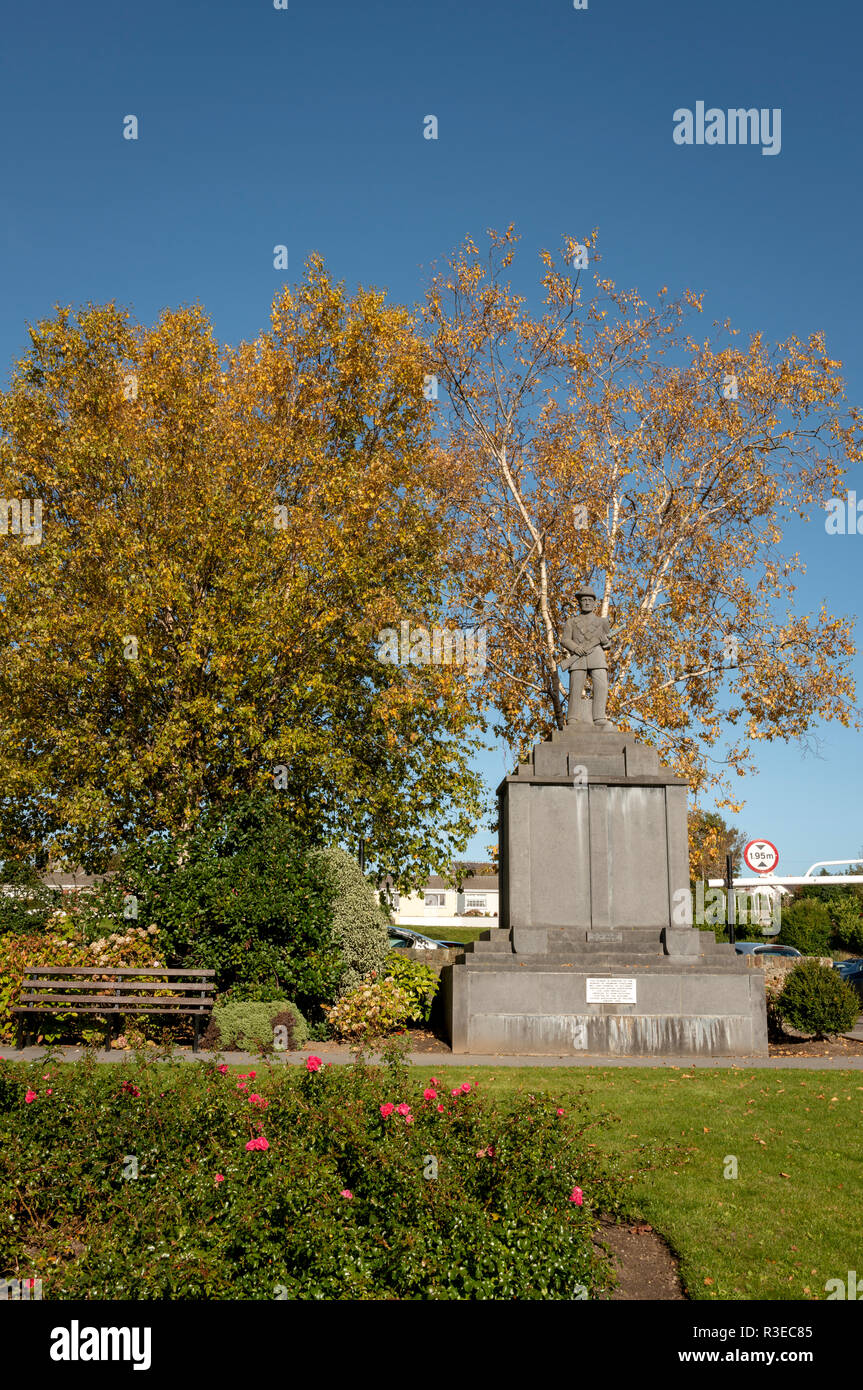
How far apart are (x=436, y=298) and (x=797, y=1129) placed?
18.9 m

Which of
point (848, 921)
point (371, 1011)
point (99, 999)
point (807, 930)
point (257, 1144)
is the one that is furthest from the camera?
point (848, 921)

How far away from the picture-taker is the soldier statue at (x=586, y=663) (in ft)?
50.7

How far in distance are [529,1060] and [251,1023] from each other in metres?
3.49

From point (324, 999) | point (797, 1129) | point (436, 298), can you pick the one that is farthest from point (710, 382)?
point (797, 1129)

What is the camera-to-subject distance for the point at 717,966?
13562mm

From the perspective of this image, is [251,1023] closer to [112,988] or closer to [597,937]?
[112,988]

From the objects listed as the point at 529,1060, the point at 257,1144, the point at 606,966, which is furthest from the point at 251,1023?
the point at 257,1144

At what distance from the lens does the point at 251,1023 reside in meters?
12.8

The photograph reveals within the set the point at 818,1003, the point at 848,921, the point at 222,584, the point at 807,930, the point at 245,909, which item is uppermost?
the point at 222,584

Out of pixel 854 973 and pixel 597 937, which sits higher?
pixel 597 937

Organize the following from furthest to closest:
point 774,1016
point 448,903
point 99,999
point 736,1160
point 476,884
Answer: point 476,884 → point 448,903 → point 774,1016 → point 99,999 → point 736,1160

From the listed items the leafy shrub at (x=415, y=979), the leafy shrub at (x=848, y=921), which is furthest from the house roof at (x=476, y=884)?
the leafy shrub at (x=415, y=979)

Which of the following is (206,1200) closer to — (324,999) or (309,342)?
(324,999)

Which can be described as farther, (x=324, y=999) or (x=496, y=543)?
(x=496, y=543)
